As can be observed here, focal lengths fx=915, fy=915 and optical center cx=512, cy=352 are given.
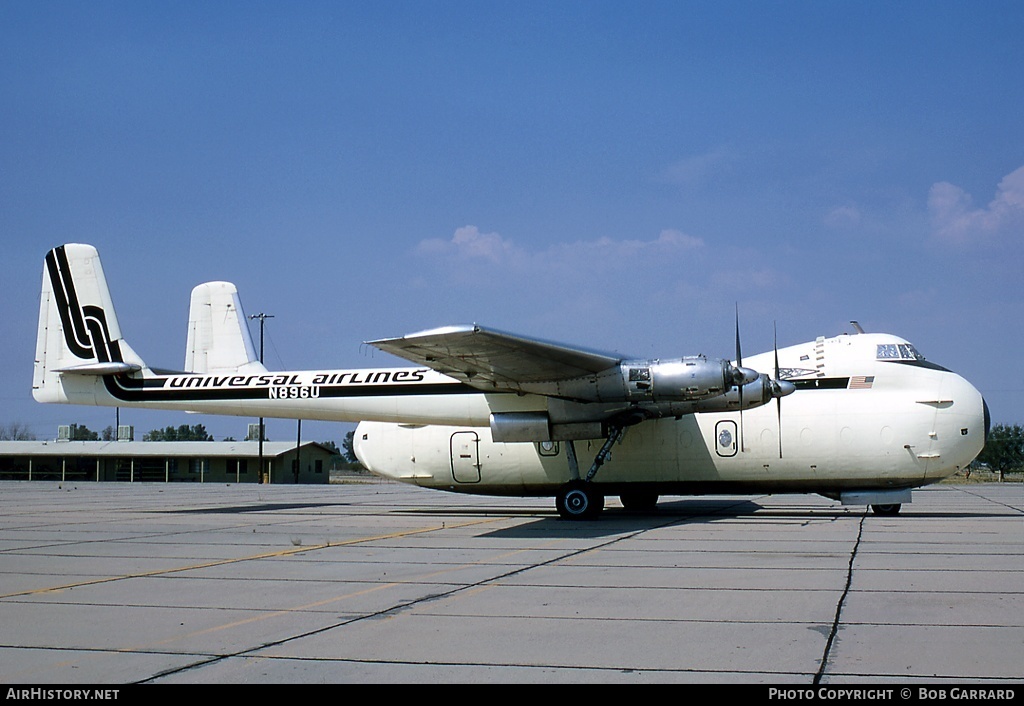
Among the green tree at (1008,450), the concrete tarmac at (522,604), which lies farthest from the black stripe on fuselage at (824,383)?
the green tree at (1008,450)

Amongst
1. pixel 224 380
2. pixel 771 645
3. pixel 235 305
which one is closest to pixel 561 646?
pixel 771 645

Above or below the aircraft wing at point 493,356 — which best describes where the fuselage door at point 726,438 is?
below

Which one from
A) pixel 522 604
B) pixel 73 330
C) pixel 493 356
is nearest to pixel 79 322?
pixel 73 330

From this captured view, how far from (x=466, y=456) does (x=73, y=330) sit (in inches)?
444

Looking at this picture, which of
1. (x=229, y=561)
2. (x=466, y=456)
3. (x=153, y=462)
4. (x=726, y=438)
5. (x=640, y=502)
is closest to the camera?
(x=229, y=561)

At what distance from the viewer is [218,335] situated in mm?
24328

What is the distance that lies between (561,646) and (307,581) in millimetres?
5003

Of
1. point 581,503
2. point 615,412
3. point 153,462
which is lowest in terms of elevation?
point 581,503

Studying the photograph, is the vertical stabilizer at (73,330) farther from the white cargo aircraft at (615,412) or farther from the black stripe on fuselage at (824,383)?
the black stripe on fuselage at (824,383)

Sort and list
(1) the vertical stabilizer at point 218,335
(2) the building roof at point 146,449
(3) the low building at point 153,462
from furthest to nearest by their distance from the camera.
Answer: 1. (3) the low building at point 153,462
2. (2) the building roof at point 146,449
3. (1) the vertical stabilizer at point 218,335

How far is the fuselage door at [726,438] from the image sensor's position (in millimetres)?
20641

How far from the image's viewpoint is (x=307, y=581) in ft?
37.3

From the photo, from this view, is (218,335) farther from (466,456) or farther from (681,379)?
(681,379)
